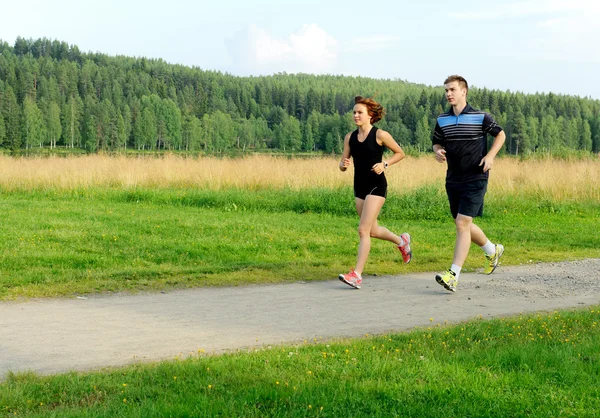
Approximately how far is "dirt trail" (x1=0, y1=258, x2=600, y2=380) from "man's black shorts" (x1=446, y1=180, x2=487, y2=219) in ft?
3.06

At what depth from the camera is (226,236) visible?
499 inches

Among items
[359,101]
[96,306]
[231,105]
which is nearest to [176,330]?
→ [96,306]

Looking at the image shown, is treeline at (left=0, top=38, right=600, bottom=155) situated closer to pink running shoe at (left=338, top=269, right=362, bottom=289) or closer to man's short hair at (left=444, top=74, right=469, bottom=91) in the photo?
man's short hair at (left=444, top=74, right=469, bottom=91)

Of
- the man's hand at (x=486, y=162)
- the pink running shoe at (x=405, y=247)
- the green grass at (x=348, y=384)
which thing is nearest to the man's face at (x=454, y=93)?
the man's hand at (x=486, y=162)

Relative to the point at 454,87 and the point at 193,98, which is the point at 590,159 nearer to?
the point at 454,87

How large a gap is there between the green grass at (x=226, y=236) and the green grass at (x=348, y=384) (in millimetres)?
3472

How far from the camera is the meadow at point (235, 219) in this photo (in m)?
9.64

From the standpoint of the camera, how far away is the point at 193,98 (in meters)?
152

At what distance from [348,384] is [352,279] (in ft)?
13.5

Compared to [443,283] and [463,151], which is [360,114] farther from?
[443,283]

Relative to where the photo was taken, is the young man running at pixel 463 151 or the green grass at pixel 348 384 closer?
the green grass at pixel 348 384

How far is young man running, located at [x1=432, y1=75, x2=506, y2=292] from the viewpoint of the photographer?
28.2 feet

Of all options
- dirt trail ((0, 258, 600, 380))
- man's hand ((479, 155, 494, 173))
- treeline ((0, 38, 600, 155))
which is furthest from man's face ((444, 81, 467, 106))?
treeline ((0, 38, 600, 155))

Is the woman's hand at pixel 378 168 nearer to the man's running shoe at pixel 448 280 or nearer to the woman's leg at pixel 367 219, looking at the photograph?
the woman's leg at pixel 367 219
